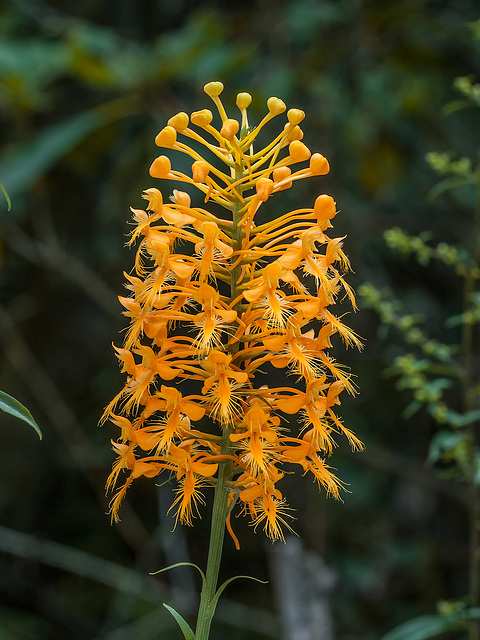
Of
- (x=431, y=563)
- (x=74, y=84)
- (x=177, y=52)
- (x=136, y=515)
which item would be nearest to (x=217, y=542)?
(x=177, y=52)

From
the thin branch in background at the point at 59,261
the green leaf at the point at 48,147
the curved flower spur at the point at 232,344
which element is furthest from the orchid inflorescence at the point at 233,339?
the thin branch in background at the point at 59,261

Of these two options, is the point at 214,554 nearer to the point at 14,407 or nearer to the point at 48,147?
the point at 14,407

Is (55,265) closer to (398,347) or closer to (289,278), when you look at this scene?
(398,347)

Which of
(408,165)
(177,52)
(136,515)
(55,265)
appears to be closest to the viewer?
(177,52)

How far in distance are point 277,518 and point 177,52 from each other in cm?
349

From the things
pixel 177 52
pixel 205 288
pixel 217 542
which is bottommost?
pixel 217 542

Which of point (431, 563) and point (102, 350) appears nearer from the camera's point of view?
point (431, 563)

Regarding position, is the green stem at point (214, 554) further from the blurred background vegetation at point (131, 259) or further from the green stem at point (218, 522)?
the blurred background vegetation at point (131, 259)

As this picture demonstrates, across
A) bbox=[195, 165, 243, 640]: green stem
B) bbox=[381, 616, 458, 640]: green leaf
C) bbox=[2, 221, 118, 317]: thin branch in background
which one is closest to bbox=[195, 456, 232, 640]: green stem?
bbox=[195, 165, 243, 640]: green stem

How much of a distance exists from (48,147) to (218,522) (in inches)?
133

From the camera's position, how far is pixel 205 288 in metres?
1.57

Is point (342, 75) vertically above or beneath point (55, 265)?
above

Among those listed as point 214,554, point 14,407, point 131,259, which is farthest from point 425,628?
point 131,259

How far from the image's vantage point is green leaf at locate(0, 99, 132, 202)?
13.8 ft
